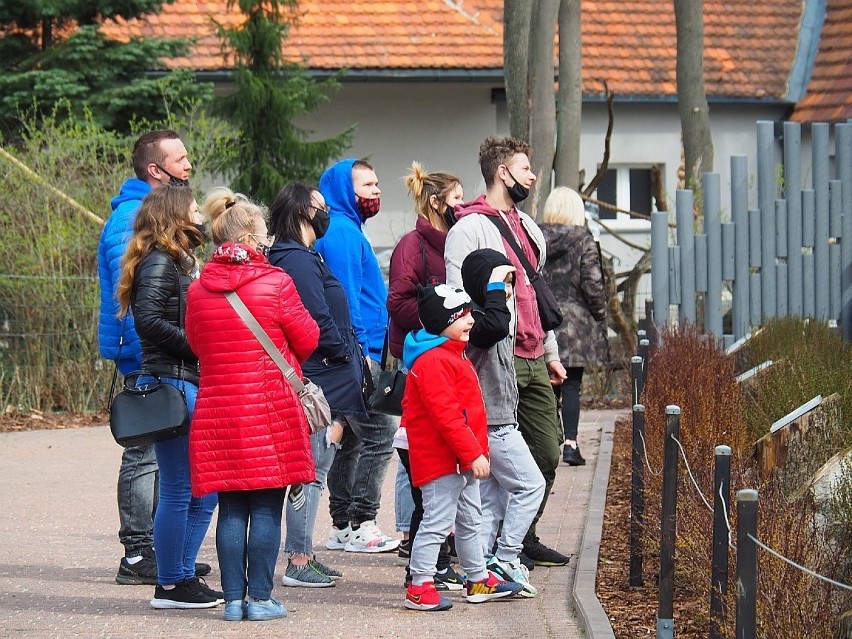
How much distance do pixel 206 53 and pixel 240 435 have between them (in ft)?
50.4

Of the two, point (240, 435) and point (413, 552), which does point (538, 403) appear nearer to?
point (413, 552)

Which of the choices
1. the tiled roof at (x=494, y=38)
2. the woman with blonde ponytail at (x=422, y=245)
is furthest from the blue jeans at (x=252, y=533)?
the tiled roof at (x=494, y=38)

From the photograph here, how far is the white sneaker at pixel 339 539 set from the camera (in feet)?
25.7

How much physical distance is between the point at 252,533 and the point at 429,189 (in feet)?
6.86

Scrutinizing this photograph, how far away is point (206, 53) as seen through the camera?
20.6m

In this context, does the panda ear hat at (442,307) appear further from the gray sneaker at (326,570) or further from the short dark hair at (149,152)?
the short dark hair at (149,152)

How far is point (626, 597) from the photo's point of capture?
664cm

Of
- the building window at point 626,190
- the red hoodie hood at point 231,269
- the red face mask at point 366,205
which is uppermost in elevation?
the building window at point 626,190

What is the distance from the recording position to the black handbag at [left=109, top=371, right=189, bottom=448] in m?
6.26

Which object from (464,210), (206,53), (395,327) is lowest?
(395,327)

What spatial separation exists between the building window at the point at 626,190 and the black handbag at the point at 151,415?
16.2m

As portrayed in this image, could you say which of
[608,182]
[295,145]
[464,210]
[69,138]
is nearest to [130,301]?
[464,210]

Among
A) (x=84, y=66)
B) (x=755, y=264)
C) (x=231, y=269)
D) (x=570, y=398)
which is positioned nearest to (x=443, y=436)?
(x=231, y=269)

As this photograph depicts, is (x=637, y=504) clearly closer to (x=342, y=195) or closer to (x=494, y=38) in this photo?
(x=342, y=195)
